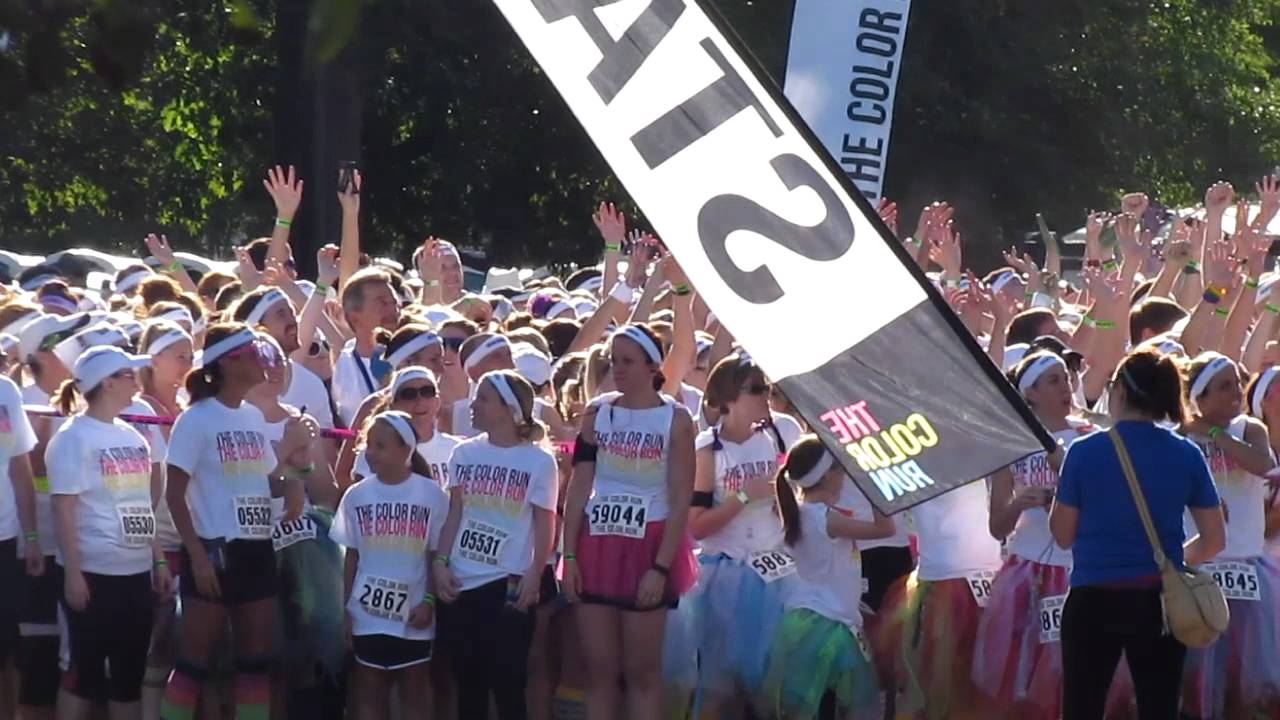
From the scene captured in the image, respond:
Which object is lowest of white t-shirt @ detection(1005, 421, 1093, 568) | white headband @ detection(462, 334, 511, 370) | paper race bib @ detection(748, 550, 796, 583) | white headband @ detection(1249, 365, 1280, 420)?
paper race bib @ detection(748, 550, 796, 583)

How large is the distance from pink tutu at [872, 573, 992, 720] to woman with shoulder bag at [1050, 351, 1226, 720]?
130 centimetres

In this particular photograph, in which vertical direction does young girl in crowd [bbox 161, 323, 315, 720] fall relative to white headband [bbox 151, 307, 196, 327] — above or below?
below

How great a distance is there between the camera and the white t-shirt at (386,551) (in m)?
8.25

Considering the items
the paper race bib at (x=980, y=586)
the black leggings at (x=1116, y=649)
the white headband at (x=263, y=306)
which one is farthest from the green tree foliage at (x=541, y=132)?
the black leggings at (x=1116, y=649)

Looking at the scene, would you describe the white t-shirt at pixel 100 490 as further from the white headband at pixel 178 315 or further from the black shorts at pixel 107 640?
the white headband at pixel 178 315

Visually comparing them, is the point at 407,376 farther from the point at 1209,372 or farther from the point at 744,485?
the point at 1209,372

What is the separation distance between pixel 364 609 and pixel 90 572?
3.62 feet

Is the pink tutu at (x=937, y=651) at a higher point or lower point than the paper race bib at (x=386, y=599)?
lower

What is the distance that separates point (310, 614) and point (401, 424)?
992 millimetres

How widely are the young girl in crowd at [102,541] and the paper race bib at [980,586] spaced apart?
131 inches

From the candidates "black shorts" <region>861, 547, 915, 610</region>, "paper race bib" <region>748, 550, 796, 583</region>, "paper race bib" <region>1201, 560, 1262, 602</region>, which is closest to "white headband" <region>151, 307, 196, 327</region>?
"paper race bib" <region>748, 550, 796, 583</region>

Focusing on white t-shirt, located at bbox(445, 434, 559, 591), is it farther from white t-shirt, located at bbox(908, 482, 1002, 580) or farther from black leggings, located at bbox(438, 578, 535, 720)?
white t-shirt, located at bbox(908, 482, 1002, 580)

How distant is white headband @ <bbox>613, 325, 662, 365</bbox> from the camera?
810 cm

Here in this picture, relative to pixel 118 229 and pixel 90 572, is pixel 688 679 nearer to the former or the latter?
pixel 90 572
